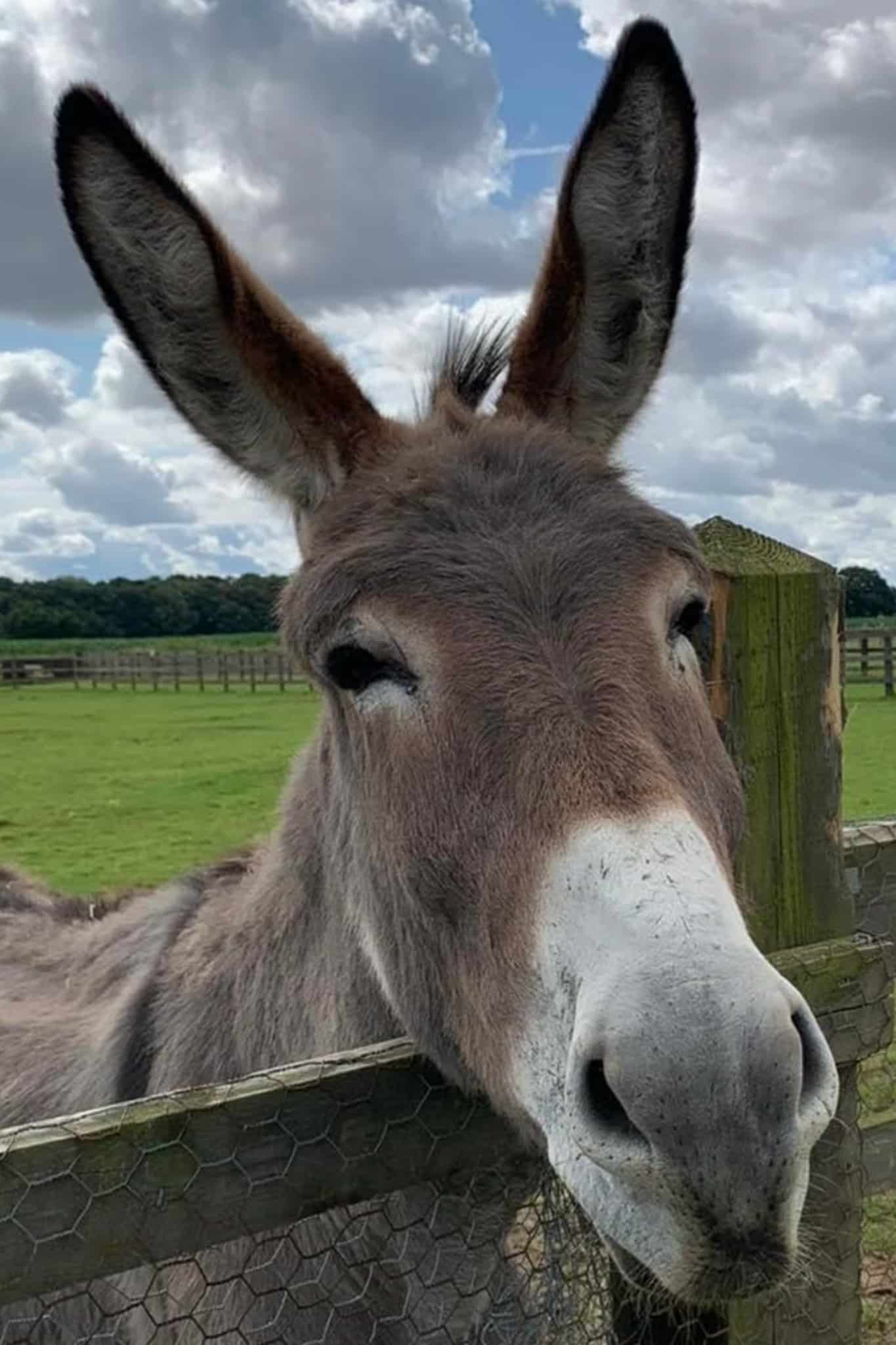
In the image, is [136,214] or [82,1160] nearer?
[82,1160]

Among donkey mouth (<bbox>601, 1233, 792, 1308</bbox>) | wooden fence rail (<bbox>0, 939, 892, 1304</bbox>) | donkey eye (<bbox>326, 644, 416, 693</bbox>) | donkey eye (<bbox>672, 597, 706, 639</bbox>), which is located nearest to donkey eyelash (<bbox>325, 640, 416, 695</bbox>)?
donkey eye (<bbox>326, 644, 416, 693</bbox>)

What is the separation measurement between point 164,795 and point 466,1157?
18.4 m

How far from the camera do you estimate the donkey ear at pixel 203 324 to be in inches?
101

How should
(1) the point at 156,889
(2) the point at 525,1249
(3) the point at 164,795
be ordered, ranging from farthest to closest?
(3) the point at 164,795
(1) the point at 156,889
(2) the point at 525,1249

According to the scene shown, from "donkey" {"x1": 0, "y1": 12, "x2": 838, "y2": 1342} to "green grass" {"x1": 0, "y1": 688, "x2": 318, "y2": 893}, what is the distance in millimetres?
999

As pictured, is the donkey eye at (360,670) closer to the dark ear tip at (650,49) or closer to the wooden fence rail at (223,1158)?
the wooden fence rail at (223,1158)

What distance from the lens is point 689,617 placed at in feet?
7.96

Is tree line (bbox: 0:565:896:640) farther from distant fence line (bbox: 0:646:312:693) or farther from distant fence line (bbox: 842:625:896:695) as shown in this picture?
distant fence line (bbox: 842:625:896:695)

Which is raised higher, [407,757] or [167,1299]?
[407,757]

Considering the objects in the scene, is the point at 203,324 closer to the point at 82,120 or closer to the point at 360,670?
the point at 82,120

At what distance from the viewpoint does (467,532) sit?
229 centimetres

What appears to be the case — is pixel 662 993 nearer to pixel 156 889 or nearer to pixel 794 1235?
pixel 794 1235

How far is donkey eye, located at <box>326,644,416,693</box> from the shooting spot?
2262 mm

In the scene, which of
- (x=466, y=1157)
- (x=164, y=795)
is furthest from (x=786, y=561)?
(x=164, y=795)
